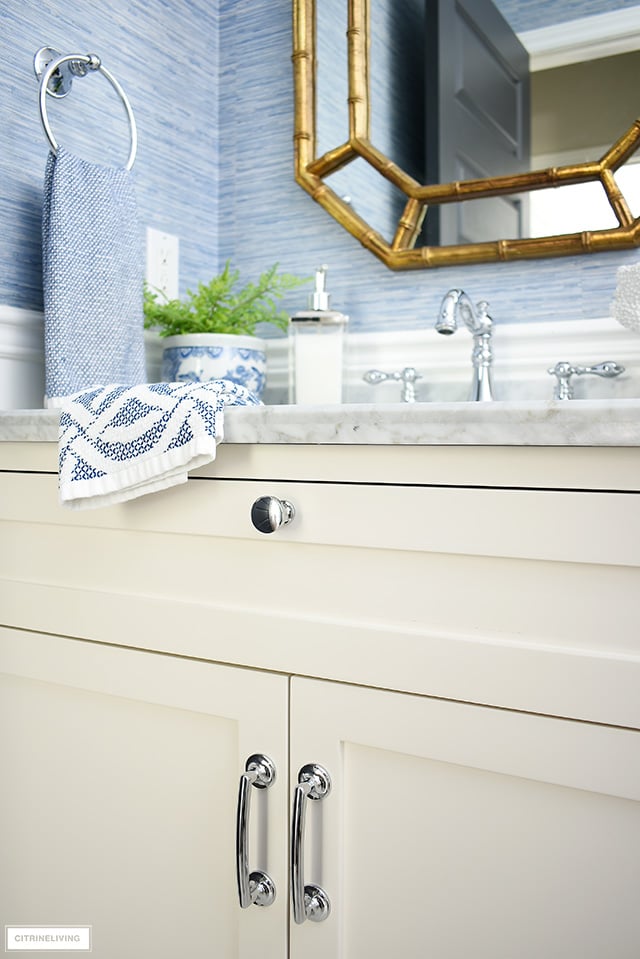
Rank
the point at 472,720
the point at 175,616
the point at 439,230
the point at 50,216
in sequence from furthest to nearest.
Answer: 1. the point at 439,230
2. the point at 50,216
3. the point at 175,616
4. the point at 472,720

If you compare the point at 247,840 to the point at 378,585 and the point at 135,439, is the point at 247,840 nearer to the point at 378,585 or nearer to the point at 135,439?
the point at 378,585

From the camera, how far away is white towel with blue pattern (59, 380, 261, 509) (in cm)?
72

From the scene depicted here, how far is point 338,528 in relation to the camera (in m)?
0.70

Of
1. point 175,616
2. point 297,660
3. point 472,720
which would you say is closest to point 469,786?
point 472,720

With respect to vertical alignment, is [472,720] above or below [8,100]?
below

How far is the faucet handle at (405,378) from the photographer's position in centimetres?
122

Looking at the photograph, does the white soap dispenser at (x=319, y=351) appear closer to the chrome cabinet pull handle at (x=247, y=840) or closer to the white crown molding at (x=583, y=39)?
the white crown molding at (x=583, y=39)

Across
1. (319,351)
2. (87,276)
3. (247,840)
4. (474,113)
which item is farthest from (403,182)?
(247,840)

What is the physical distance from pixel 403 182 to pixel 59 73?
52 centimetres

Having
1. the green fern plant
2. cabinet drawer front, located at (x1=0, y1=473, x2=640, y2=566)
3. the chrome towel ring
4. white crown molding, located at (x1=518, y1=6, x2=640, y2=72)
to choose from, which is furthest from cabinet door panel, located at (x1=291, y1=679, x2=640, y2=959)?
white crown molding, located at (x1=518, y1=6, x2=640, y2=72)

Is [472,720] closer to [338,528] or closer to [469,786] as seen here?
[469,786]

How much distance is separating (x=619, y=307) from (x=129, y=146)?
83 centimetres

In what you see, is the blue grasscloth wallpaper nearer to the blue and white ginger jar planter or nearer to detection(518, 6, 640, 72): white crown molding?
detection(518, 6, 640, 72): white crown molding

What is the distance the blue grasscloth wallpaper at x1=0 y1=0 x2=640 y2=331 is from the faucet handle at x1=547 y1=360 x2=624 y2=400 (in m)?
0.09
